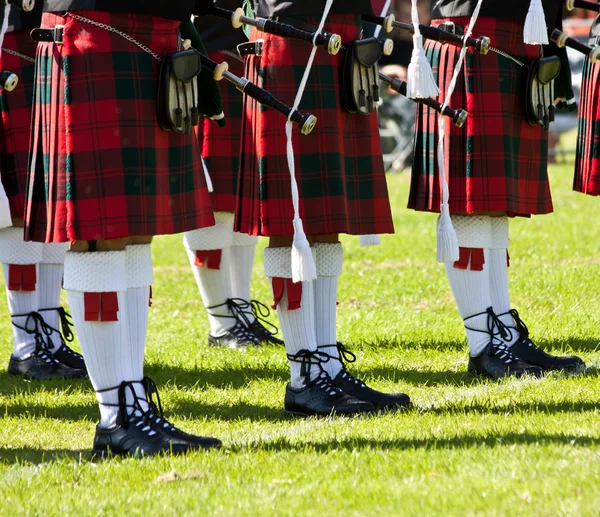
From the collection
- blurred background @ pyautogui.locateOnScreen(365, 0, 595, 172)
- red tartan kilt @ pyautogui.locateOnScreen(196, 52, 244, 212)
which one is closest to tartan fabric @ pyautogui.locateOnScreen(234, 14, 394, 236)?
red tartan kilt @ pyautogui.locateOnScreen(196, 52, 244, 212)

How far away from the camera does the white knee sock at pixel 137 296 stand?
9.34 feet

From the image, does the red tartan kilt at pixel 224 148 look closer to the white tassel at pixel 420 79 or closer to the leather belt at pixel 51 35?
the white tassel at pixel 420 79

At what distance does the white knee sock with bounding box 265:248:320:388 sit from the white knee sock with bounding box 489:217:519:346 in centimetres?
83

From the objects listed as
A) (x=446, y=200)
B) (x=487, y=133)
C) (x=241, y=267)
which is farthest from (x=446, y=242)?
(x=241, y=267)

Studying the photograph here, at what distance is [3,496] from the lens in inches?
97.7

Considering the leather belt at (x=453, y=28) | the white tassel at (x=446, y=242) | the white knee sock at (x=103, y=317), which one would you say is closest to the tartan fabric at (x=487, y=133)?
the leather belt at (x=453, y=28)

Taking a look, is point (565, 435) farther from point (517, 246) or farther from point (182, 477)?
point (517, 246)

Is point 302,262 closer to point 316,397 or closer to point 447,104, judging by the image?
point 316,397

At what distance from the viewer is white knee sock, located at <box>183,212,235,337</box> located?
444 cm

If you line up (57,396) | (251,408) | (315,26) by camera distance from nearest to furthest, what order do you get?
(315,26), (251,408), (57,396)

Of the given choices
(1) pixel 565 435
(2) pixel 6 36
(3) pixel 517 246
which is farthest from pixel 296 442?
(3) pixel 517 246

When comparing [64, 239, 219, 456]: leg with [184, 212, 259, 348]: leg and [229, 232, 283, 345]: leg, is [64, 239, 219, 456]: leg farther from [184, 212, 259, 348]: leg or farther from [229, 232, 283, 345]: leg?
[229, 232, 283, 345]: leg

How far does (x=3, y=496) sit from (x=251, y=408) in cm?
108

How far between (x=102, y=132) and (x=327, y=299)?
94 cm
